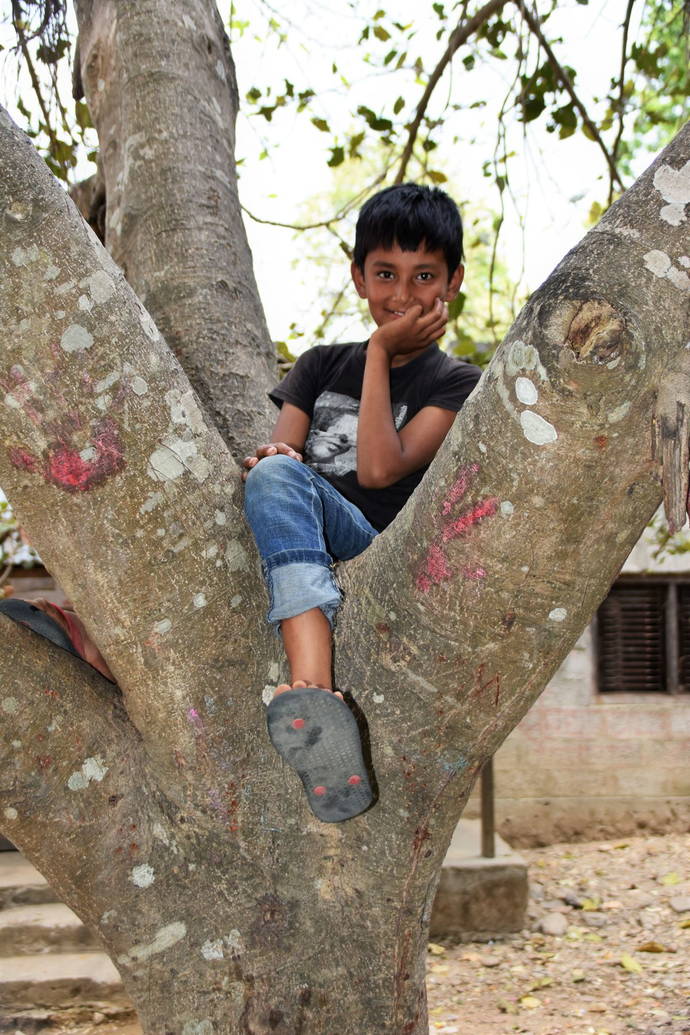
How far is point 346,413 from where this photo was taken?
2410 millimetres

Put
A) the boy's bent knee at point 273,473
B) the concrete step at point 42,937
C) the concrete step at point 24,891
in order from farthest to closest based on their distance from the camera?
the concrete step at point 24,891 → the concrete step at point 42,937 → the boy's bent knee at point 273,473

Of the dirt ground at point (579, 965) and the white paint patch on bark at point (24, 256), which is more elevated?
the white paint patch on bark at point (24, 256)

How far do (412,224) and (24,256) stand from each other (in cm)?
108

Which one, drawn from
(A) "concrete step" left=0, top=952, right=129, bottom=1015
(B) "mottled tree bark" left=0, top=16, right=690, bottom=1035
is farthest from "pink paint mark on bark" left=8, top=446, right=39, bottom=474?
(A) "concrete step" left=0, top=952, right=129, bottom=1015

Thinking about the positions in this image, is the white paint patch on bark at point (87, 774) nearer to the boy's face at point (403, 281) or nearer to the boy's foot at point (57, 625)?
the boy's foot at point (57, 625)

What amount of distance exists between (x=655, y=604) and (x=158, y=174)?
18.0 ft

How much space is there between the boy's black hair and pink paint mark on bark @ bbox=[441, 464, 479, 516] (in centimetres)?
106

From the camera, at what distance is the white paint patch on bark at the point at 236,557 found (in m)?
1.68

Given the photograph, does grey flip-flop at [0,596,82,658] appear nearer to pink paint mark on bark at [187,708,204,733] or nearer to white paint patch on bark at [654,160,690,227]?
pink paint mark on bark at [187,708,204,733]

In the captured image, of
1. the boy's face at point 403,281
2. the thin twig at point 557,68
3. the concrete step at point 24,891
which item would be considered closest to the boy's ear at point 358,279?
the boy's face at point 403,281

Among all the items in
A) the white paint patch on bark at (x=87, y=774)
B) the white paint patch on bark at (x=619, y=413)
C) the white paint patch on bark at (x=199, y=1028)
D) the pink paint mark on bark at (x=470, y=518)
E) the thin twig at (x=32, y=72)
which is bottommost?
the white paint patch on bark at (x=199, y=1028)

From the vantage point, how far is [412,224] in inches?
92.8

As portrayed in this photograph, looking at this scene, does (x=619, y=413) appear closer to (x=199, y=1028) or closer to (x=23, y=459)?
(x=23, y=459)

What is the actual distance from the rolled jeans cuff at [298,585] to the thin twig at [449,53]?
2.89 m
